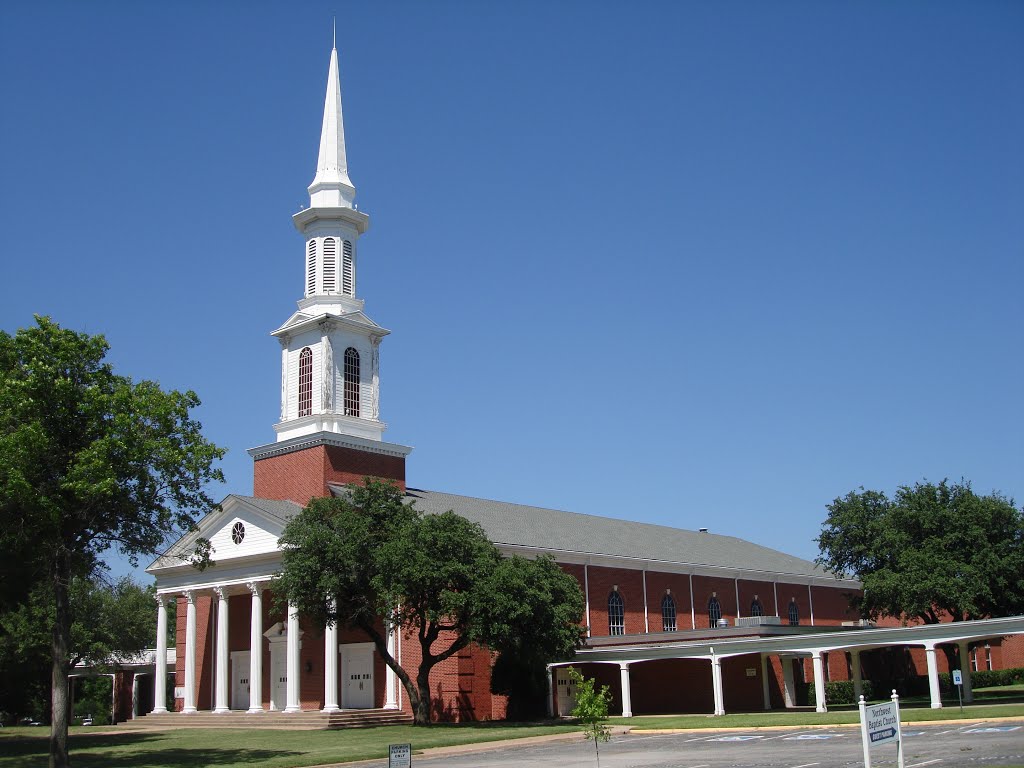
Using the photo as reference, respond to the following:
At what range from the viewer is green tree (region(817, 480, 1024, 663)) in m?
53.2

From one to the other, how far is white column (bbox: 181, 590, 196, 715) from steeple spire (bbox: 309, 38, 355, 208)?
64.9ft

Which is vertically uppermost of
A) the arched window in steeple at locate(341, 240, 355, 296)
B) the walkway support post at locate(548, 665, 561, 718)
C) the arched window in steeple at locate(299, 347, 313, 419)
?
the arched window in steeple at locate(341, 240, 355, 296)

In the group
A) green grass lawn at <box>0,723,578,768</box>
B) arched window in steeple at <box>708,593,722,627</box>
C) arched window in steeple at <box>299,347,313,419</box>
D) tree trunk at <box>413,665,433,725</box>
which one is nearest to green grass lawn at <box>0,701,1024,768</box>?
green grass lawn at <box>0,723,578,768</box>

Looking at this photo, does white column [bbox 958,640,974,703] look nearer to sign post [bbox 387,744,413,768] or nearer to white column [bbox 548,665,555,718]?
white column [bbox 548,665,555,718]

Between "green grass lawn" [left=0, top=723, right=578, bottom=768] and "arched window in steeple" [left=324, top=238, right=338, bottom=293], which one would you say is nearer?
"green grass lawn" [left=0, top=723, right=578, bottom=768]

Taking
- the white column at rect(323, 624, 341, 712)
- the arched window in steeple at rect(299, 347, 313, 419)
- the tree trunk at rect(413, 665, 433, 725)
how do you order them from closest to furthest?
the tree trunk at rect(413, 665, 433, 725) → the white column at rect(323, 624, 341, 712) → the arched window in steeple at rect(299, 347, 313, 419)

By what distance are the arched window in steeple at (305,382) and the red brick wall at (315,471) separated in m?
2.32

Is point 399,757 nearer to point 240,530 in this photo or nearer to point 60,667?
point 60,667

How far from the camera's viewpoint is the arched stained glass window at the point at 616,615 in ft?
191

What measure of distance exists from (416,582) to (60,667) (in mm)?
13102

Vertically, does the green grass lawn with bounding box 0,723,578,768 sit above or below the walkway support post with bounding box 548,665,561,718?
below

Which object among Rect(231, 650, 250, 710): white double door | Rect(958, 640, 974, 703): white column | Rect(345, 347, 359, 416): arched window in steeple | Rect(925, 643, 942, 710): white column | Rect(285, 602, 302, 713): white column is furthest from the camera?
Rect(345, 347, 359, 416): arched window in steeple

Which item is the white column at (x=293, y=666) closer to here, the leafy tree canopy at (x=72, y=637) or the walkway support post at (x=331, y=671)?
the walkway support post at (x=331, y=671)

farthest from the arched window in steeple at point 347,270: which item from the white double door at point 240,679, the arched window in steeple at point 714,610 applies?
the arched window in steeple at point 714,610
